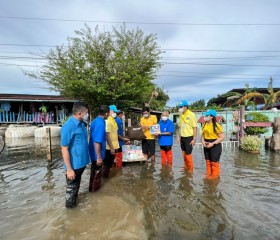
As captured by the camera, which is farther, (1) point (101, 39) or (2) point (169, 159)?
(1) point (101, 39)

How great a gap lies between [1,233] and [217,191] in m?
4.23

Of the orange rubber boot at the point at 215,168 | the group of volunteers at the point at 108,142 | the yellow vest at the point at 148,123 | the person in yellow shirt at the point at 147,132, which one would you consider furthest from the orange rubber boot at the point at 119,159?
the orange rubber boot at the point at 215,168

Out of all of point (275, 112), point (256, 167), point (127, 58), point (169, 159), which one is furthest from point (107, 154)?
point (275, 112)

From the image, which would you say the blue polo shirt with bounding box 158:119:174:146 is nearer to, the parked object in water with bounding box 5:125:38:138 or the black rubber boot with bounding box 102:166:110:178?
the black rubber boot with bounding box 102:166:110:178

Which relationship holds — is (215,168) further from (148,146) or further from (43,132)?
(43,132)

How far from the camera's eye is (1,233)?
3607 millimetres

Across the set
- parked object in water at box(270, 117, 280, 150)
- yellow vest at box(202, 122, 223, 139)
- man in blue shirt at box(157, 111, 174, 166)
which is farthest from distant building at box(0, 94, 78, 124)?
yellow vest at box(202, 122, 223, 139)

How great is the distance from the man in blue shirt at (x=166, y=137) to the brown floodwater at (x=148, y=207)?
1.64 ft

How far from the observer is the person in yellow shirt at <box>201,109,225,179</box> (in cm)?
603

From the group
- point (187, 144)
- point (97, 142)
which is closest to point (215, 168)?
point (187, 144)

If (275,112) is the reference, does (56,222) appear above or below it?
below

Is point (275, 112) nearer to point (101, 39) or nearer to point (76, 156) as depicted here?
point (101, 39)

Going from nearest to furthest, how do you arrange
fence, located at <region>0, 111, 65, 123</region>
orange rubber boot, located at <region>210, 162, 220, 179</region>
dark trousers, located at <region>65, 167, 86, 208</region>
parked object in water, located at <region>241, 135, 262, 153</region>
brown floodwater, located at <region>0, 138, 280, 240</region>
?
brown floodwater, located at <region>0, 138, 280, 240</region> → dark trousers, located at <region>65, 167, 86, 208</region> → orange rubber boot, located at <region>210, 162, 220, 179</region> → parked object in water, located at <region>241, 135, 262, 153</region> → fence, located at <region>0, 111, 65, 123</region>

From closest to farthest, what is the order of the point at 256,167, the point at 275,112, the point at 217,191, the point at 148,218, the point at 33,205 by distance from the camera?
the point at 148,218, the point at 33,205, the point at 217,191, the point at 256,167, the point at 275,112
